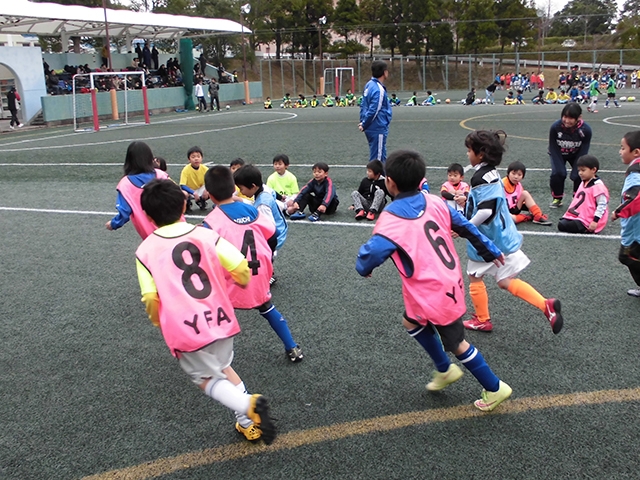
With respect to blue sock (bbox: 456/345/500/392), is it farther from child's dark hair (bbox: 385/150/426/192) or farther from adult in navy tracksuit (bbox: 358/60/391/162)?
adult in navy tracksuit (bbox: 358/60/391/162)

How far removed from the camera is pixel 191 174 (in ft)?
28.5

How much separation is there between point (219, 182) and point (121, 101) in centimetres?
2690

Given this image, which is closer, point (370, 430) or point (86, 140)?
point (370, 430)

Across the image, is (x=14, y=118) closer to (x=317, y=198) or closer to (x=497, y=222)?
(x=317, y=198)

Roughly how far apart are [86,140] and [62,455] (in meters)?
17.3

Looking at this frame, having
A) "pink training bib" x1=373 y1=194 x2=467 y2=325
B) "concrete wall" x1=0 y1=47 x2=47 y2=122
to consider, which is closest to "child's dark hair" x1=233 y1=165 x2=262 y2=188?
"pink training bib" x1=373 y1=194 x2=467 y2=325

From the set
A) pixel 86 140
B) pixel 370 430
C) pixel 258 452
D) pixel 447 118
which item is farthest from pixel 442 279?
pixel 447 118

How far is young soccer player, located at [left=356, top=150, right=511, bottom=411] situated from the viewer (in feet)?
10.1

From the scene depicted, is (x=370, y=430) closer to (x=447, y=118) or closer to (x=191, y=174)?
(x=191, y=174)

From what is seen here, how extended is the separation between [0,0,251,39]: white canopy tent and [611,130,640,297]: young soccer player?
985 inches

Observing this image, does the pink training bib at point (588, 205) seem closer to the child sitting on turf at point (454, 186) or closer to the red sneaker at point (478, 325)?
the child sitting on turf at point (454, 186)

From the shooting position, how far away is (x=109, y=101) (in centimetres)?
2738

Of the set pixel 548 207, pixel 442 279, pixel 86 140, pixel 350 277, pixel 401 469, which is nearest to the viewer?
pixel 401 469

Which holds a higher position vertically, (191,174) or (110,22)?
(110,22)
